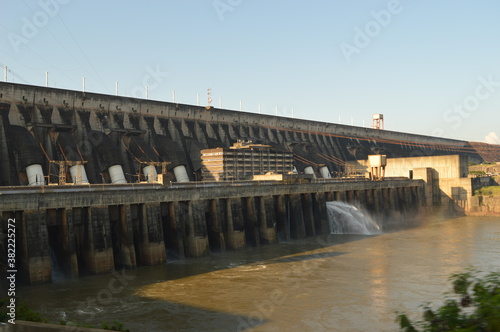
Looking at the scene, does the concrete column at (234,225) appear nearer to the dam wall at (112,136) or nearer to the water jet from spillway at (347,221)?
the dam wall at (112,136)

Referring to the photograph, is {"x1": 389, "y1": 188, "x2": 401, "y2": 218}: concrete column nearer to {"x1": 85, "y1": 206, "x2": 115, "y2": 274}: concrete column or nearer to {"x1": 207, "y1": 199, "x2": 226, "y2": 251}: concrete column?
{"x1": 207, "y1": 199, "x2": 226, "y2": 251}: concrete column

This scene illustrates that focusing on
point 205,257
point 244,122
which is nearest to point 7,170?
point 205,257

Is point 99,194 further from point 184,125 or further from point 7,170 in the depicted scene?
point 184,125

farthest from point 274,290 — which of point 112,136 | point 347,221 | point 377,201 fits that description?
point 112,136

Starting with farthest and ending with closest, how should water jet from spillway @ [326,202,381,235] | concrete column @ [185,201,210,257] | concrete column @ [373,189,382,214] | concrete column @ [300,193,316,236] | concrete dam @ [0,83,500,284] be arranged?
concrete column @ [373,189,382,214] < water jet from spillway @ [326,202,381,235] < concrete column @ [300,193,316,236] < concrete column @ [185,201,210,257] < concrete dam @ [0,83,500,284]

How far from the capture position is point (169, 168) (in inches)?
2089

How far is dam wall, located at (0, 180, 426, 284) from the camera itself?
25.2 m

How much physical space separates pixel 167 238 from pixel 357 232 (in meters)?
20.8

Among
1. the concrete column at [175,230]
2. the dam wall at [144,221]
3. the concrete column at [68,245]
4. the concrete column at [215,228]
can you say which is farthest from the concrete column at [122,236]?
the concrete column at [215,228]

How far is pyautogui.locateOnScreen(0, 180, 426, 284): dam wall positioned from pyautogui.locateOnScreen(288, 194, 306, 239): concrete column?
0.09 m

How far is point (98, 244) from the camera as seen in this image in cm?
2744

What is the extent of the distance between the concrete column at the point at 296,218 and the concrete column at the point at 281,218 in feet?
2.56

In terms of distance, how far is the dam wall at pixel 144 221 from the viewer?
2522 centimetres

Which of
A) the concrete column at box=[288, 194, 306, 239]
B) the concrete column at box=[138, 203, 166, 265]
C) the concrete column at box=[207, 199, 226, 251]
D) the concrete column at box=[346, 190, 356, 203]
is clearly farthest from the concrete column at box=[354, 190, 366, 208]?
the concrete column at box=[138, 203, 166, 265]
